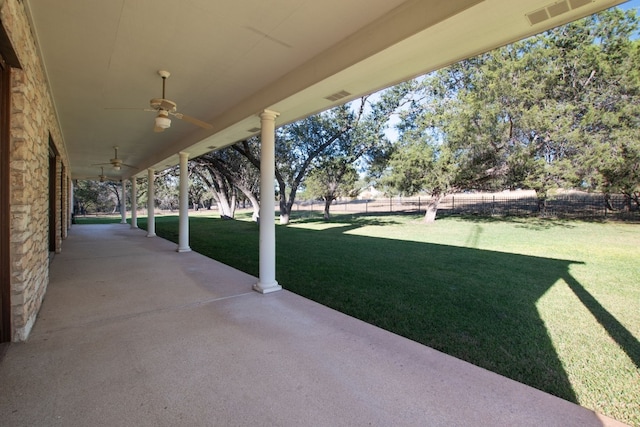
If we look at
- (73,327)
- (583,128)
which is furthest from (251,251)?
(583,128)

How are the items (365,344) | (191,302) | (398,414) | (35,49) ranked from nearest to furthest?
(398,414), (365,344), (35,49), (191,302)

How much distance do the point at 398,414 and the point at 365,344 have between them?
0.88 metres

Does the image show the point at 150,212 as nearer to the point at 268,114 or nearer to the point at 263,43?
the point at 268,114

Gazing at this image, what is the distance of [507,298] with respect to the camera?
13.4 feet

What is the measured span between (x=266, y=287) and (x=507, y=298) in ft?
10.3

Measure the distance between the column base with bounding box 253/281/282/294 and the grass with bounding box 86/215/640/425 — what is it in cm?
24

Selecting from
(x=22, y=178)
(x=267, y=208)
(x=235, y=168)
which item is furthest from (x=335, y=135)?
(x=22, y=178)

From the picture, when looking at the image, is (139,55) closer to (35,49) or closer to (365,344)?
(35,49)

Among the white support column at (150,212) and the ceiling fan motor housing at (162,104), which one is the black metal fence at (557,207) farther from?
the white support column at (150,212)

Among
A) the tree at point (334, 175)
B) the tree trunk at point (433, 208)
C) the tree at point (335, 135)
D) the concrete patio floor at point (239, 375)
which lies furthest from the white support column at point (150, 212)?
the tree trunk at point (433, 208)

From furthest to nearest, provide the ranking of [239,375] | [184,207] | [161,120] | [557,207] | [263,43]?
[557,207] → [184,207] → [161,120] → [263,43] → [239,375]

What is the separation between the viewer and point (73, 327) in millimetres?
3080

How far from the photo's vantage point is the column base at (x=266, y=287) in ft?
14.1

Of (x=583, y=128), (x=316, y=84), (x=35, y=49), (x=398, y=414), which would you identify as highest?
(x=583, y=128)
